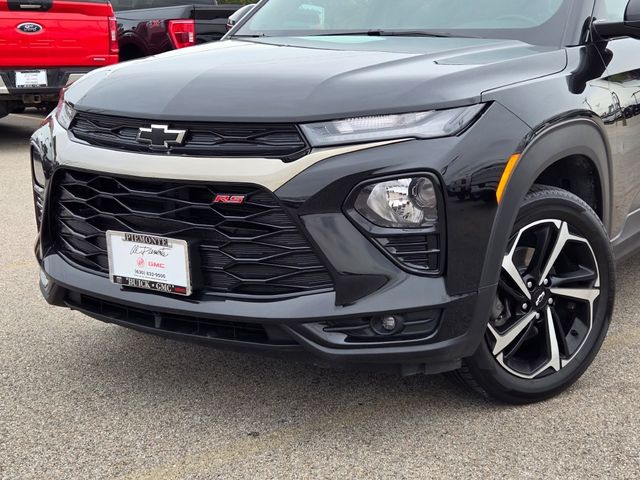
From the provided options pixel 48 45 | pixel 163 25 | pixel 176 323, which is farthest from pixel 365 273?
pixel 163 25

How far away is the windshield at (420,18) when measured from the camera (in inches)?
127

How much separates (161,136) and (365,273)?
0.75 m

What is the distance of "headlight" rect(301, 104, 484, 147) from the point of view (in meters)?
2.45

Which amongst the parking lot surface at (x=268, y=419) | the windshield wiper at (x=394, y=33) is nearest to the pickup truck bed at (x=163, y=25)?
the windshield wiper at (x=394, y=33)

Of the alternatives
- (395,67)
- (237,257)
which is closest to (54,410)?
(237,257)

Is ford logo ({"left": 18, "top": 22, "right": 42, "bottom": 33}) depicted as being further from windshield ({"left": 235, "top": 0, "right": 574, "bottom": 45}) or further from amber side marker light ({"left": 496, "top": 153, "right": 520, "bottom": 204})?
amber side marker light ({"left": 496, "top": 153, "right": 520, "bottom": 204})

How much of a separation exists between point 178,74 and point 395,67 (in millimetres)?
722

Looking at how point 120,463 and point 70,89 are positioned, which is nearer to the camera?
point 120,463

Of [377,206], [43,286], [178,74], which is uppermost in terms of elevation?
[178,74]

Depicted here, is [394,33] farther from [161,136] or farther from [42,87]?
[42,87]

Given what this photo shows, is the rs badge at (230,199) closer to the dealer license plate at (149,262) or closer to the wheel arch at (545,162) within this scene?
the dealer license plate at (149,262)

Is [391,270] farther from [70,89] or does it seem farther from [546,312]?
[70,89]

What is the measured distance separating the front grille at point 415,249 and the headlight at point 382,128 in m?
0.29

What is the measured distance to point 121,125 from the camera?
8.97ft
